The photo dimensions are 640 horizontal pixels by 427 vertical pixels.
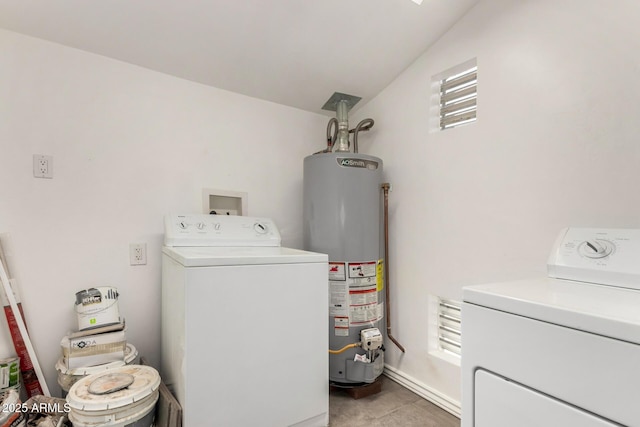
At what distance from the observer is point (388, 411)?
1.72 metres

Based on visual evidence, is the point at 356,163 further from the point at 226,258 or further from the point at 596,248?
the point at 596,248

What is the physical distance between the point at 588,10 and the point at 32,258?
8.81ft

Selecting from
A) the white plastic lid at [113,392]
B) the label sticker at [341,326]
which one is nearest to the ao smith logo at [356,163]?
the label sticker at [341,326]

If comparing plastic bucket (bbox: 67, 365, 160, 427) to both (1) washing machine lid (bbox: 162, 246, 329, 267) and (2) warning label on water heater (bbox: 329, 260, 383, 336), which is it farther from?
(2) warning label on water heater (bbox: 329, 260, 383, 336)

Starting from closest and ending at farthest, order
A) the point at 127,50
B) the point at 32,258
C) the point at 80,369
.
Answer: the point at 80,369, the point at 32,258, the point at 127,50

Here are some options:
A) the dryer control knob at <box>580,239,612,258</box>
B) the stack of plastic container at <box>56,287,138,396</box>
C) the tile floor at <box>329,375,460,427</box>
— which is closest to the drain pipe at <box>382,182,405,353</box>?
the tile floor at <box>329,375,460,427</box>

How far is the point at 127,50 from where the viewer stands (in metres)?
1.65

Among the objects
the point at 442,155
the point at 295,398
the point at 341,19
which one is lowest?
the point at 295,398

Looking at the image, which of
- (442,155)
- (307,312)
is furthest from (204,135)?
(442,155)

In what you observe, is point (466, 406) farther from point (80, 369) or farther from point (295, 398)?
point (80, 369)

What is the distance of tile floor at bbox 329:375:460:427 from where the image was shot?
161cm

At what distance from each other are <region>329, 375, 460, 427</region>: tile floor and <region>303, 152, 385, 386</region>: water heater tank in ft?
0.36

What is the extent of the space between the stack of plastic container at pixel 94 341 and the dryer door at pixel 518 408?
1.49 m

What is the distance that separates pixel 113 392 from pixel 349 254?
50.1 inches
